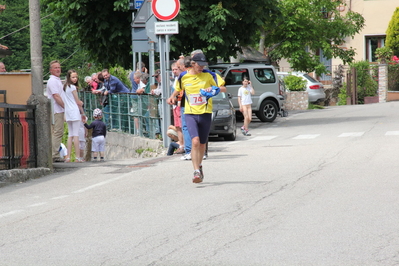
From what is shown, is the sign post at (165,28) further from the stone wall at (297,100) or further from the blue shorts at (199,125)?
the stone wall at (297,100)

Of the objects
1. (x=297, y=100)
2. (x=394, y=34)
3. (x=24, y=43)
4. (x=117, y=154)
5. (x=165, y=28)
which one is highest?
(x=24, y=43)

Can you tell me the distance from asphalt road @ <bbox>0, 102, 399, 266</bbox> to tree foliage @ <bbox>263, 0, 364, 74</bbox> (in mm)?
19932

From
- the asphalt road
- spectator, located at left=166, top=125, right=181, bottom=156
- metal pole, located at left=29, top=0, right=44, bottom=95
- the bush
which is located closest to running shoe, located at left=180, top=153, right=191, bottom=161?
the asphalt road

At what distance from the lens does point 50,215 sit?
7840 mm

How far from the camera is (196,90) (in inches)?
402

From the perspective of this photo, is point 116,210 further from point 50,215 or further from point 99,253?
point 99,253

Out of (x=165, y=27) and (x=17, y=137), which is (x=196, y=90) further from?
(x=165, y=27)

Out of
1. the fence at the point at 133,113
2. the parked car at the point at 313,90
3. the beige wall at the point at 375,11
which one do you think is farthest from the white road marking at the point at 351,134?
the beige wall at the point at 375,11

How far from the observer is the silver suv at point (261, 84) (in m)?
24.9

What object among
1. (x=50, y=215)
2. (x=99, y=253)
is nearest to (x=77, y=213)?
(x=50, y=215)

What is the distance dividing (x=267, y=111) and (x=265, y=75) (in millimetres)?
1193

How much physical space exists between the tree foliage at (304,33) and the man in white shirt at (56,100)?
1888 cm

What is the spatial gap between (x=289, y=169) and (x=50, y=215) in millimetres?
4438

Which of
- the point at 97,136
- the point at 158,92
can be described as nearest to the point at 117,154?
the point at 97,136
